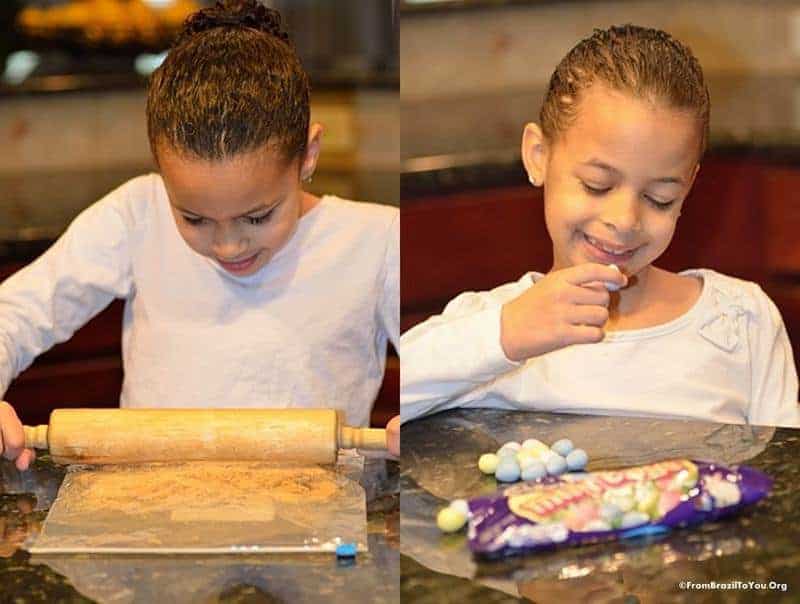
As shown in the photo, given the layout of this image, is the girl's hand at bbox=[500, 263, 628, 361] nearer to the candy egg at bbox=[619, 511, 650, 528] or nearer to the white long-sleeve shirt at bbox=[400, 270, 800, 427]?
the white long-sleeve shirt at bbox=[400, 270, 800, 427]

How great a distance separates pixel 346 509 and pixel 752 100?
0.88 metres

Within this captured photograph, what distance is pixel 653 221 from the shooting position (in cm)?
81

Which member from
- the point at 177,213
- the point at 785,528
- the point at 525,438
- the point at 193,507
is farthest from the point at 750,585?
the point at 177,213

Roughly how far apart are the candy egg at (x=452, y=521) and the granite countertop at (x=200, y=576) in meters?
0.03

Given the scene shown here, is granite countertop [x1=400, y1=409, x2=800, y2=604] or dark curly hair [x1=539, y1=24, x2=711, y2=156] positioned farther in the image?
dark curly hair [x1=539, y1=24, x2=711, y2=156]

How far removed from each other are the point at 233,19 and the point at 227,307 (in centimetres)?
25

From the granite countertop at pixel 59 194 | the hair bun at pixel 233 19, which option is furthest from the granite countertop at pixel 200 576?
the granite countertop at pixel 59 194

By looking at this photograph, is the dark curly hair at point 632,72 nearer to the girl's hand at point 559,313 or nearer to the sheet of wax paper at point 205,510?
the girl's hand at point 559,313

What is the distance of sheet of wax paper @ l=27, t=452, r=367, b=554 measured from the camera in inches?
26.5

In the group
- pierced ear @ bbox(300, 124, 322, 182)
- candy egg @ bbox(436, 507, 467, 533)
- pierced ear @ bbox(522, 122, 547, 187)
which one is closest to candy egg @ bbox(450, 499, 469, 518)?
candy egg @ bbox(436, 507, 467, 533)

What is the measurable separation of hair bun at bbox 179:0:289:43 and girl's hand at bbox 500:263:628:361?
30cm

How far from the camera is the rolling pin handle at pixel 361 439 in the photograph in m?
0.78

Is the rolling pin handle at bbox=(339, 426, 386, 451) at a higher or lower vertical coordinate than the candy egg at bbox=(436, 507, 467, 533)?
lower

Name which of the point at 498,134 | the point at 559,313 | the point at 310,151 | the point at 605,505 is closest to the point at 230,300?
the point at 310,151
